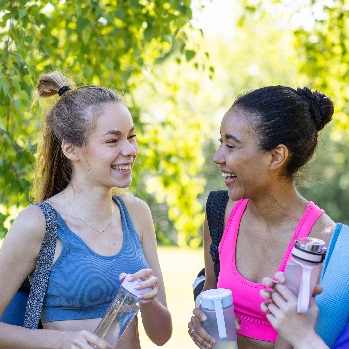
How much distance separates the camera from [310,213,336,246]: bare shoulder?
2426 millimetres

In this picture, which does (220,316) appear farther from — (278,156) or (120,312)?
(278,156)

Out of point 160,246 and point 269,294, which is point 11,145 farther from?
point 160,246

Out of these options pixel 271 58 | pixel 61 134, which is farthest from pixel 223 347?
pixel 271 58

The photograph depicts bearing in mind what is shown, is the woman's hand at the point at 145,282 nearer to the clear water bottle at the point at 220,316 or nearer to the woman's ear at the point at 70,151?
the clear water bottle at the point at 220,316

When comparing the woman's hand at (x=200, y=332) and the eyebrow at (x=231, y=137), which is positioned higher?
the eyebrow at (x=231, y=137)

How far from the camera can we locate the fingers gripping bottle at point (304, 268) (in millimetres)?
1891

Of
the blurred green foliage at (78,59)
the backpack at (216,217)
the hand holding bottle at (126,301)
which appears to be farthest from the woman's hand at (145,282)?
the blurred green foliage at (78,59)

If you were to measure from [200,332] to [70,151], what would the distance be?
0.78m

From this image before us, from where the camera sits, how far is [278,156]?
250 cm

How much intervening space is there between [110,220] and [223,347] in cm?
63

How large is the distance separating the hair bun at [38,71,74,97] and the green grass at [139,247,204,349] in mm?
4246

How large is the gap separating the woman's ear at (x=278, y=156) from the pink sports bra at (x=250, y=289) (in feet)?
0.62

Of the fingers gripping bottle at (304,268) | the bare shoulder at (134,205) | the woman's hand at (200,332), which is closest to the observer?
the fingers gripping bottle at (304,268)

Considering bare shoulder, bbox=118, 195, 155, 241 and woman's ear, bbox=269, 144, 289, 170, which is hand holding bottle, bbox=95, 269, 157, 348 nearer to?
bare shoulder, bbox=118, 195, 155, 241
